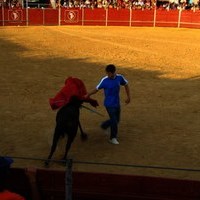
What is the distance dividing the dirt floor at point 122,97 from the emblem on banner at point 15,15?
220 inches

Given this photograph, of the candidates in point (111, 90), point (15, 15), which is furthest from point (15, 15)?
point (111, 90)

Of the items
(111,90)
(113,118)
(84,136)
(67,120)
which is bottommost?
(84,136)

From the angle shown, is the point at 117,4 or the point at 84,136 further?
the point at 117,4

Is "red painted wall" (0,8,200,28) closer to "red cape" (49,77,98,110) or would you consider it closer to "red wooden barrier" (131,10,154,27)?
"red wooden barrier" (131,10,154,27)

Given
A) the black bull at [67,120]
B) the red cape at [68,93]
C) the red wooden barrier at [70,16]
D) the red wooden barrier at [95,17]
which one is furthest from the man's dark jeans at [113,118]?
the red wooden barrier at [95,17]

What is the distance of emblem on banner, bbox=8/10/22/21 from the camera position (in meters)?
29.2

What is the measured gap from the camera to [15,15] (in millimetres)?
29297

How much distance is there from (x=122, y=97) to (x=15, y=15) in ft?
64.6

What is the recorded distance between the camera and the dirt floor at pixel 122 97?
746 cm

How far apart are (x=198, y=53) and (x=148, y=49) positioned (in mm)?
2148

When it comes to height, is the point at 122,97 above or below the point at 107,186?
below

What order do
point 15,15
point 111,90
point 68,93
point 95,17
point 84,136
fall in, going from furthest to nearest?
point 95,17, point 15,15, point 84,136, point 111,90, point 68,93

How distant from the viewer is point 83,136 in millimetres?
8109

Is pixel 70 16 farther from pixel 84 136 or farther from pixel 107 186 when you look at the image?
pixel 107 186
